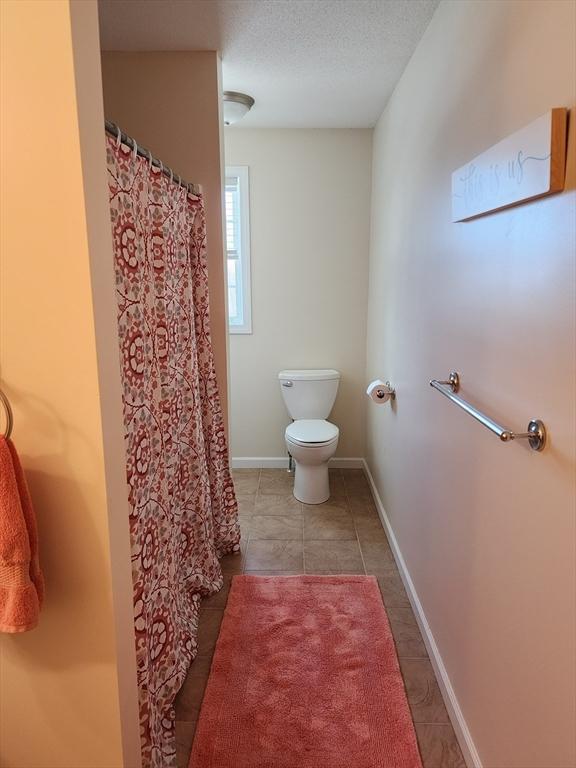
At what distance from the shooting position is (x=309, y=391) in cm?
346

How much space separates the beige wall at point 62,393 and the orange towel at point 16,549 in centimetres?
7

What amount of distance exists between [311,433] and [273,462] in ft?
2.48

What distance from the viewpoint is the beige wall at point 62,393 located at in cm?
88

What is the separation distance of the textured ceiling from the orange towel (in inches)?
69.7

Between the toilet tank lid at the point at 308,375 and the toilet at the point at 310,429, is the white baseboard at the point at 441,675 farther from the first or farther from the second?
the toilet tank lid at the point at 308,375

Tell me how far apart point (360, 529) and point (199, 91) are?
2.37 m

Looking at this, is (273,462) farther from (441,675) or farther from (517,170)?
(517,170)

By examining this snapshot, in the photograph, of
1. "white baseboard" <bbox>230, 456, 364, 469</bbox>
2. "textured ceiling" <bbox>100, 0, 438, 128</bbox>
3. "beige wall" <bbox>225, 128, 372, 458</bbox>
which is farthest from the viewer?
"white baseboard" <bbox>230, 456, 364, 469</bbox>

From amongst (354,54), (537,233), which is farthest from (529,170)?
(354,54)

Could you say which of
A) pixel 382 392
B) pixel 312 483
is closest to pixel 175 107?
pixel 382 392

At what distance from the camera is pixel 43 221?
0.92 m

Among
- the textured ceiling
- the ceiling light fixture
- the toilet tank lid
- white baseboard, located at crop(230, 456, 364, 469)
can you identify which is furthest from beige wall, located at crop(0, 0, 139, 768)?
white baseboard, located at crop(230, 456, 364, 469)

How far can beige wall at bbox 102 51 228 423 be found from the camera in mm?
2305

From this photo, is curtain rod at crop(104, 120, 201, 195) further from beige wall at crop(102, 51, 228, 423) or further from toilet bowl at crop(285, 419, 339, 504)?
toilet bowl at crop(285, 419, 339, 504)
